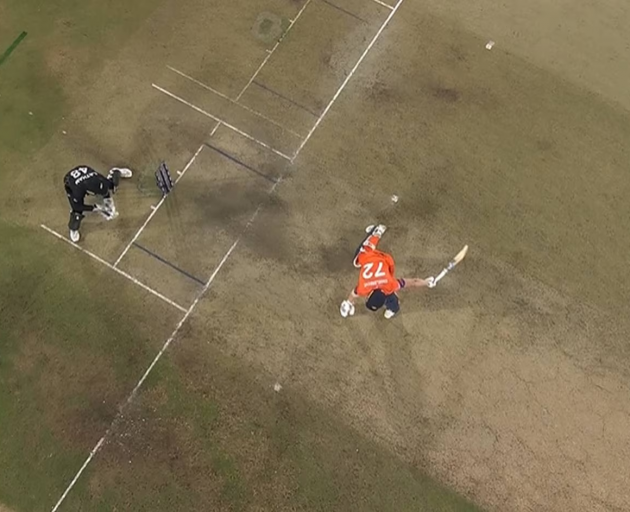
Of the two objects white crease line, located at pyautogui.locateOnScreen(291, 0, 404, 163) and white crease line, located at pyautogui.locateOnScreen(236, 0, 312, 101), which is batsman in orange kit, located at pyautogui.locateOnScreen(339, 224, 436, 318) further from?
white crease line, located at pyautogui.locateOnScreen(236, 0, 312, 101)

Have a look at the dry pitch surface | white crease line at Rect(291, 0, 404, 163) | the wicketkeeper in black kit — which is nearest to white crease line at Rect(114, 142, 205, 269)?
the dry pitch surface

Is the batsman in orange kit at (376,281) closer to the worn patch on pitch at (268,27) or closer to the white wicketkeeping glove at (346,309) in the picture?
the white wicketkeeping glove at (346,309)

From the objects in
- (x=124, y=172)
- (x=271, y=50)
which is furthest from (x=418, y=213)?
(x=124, y=172)

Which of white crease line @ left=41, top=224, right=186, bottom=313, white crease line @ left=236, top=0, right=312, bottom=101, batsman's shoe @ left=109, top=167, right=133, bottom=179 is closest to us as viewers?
white crease line @ left=41, top=224, right=186, bottom=313

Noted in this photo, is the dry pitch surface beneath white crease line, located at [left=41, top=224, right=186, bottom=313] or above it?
above

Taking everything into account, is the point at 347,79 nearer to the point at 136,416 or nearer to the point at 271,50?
the point at 271,50

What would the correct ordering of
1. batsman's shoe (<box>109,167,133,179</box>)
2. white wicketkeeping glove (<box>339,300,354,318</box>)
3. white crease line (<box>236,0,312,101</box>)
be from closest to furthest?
white wicketkeeping glove (<box>339,300,354,318</box>), batsman's shoe (<box>109,167,133,179</box>), white crease line (<box>236,0,312,101</box>)

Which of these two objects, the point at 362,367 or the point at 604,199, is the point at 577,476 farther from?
the point at 604,199

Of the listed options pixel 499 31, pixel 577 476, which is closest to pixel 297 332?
pixel 577 476

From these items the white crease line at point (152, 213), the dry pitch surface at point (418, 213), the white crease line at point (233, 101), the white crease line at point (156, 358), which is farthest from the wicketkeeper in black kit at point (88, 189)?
the white crease line at point (233, 101)
